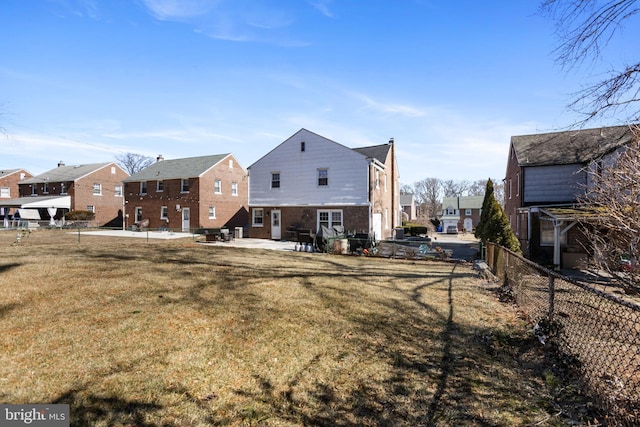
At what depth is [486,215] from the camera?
1967 cm

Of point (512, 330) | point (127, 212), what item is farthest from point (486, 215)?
point (127, 212)

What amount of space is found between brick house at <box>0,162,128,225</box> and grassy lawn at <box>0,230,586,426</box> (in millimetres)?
39980

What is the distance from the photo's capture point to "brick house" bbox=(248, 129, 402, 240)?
22266 millimetres

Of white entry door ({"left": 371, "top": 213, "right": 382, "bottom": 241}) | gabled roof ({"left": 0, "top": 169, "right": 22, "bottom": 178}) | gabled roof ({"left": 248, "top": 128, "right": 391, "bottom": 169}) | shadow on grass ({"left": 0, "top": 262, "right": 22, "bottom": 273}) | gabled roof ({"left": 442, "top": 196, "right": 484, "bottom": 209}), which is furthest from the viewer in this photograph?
gabled roof ({"left": 442, "top": 196, "right": 484, "bottom": 209})

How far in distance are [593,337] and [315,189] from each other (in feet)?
63.8

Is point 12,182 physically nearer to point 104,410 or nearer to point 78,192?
point 78,192

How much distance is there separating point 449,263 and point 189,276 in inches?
466

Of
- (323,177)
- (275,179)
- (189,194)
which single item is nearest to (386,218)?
(323,177)

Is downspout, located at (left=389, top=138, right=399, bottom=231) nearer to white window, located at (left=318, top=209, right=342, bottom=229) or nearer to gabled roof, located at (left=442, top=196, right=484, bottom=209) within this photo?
white window, located at (left=318, top=209, right=342, bottom=229)

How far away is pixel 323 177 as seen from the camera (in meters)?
23.5

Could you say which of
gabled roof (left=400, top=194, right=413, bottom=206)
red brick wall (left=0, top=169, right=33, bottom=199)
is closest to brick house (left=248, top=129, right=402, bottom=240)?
gabled roof (left=400, top=194, right=413, bottom=206)

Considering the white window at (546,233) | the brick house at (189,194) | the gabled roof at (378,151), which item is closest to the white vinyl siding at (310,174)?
the gabled roof at (378,151)

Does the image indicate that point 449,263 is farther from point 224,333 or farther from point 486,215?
point 224,333

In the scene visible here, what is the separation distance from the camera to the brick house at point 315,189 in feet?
73.0
